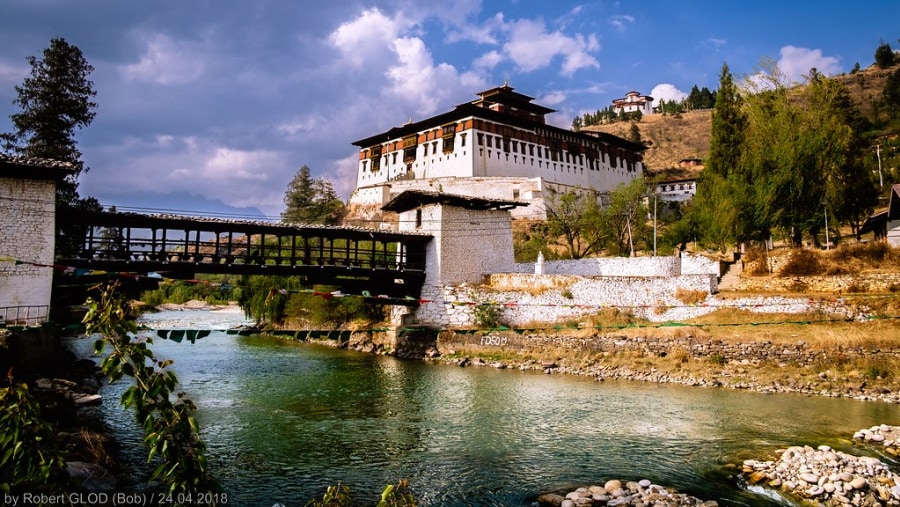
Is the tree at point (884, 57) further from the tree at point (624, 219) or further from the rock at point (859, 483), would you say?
the rock at point (859, 483)

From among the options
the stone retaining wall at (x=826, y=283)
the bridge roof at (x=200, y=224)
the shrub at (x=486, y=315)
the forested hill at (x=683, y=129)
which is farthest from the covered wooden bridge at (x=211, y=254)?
the forested hill at (x=683, y=129)

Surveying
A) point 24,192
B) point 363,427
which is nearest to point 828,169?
point 363,427

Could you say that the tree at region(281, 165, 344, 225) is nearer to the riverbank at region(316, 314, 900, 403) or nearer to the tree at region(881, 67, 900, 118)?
the riverbank at region(316, 314, 900, 403)

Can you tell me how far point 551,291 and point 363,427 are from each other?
16768 millimetres

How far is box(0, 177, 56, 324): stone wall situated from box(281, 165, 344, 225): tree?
48.5 m

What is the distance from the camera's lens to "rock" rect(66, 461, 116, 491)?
9.52 m

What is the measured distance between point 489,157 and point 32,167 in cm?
4552

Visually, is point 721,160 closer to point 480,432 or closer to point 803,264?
point 803,264

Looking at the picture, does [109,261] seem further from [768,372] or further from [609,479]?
[768,372]

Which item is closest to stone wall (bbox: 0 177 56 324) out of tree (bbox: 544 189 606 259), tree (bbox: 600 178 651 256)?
tree (bbox: 544 189 606 259)

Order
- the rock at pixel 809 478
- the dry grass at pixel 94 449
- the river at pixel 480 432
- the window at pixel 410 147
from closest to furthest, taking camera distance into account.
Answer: the rock at pixel 809 478 → the dry grass at pixel 94 449 → the river at pixel 480 432 → the window at pixel 410 147

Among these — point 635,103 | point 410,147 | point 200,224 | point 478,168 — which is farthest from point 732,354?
point 635,103

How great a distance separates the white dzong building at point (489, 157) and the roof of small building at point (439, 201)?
19872 millimetres

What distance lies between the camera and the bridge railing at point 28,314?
1897cm
